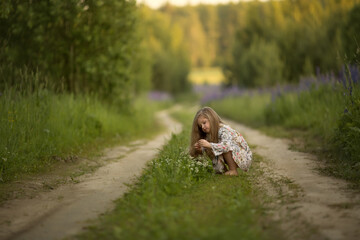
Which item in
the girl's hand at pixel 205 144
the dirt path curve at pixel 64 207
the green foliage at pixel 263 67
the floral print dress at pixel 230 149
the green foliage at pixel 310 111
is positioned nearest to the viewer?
the dirt path curve at pixel 64 207

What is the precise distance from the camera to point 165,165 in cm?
596

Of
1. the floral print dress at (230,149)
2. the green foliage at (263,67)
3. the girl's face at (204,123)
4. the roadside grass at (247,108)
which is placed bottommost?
the roadside grass at (247,108)

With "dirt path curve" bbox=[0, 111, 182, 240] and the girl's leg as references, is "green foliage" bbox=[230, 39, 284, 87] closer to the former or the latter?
the girl's leg

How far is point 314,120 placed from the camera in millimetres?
11273

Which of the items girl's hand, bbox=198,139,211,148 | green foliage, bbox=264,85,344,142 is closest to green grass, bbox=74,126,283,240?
girl's hand, bbox=198,139,211,148

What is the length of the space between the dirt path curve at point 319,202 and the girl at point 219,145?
60cm

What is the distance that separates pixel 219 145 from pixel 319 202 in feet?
6.70

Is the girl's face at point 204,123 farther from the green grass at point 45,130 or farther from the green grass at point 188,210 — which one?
the green grass at point 45,130

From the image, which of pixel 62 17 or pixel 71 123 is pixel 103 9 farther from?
pixel 71 123

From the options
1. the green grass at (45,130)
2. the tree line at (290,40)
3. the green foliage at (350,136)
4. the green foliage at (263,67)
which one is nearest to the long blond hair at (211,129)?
the green foliage at (350,136)

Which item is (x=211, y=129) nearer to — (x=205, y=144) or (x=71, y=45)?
(x=205, y=144)

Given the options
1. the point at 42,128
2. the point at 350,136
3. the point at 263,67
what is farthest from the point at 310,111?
the point at 263,67

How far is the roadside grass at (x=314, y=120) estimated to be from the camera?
21.6ft

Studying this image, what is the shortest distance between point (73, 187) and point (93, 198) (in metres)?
0.92
